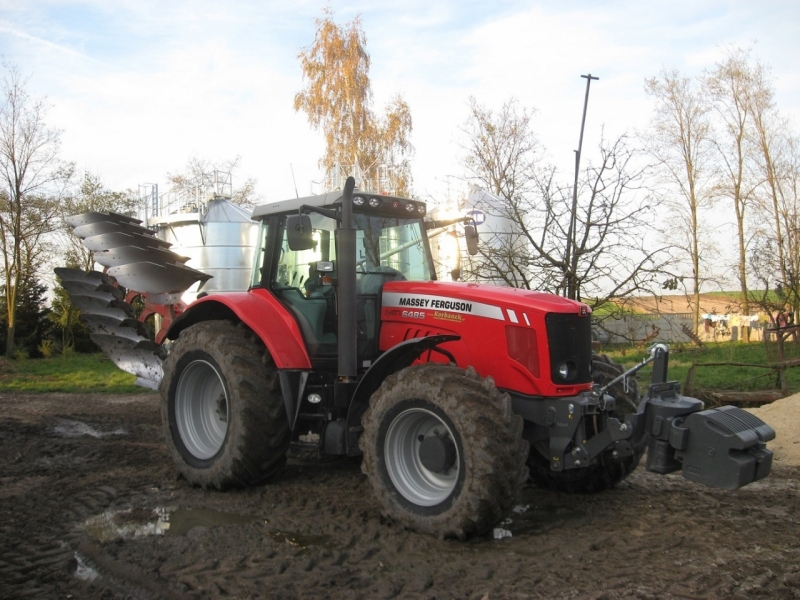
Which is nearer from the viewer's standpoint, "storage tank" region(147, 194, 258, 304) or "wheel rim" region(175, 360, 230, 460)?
"wheel rim" region(175, 360, 230, 460)

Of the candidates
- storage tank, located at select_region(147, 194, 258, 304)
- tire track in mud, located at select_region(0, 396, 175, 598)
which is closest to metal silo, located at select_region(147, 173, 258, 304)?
storage tank, located at select_region(147, 194, 258, 304)

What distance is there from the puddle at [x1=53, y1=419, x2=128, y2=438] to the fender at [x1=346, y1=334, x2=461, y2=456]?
4306mm

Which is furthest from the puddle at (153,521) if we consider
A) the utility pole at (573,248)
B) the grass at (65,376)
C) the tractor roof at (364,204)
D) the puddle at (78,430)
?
the grass at (65,376)

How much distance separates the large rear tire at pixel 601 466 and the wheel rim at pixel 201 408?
2685 mm

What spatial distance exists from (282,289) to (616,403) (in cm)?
276

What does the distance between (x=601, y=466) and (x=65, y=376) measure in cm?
1364

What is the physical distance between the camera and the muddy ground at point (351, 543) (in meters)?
3.82

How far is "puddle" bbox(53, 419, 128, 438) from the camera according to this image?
28.0 feet

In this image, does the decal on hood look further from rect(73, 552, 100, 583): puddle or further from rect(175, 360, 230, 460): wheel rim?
rect(73, 552, 100, 583): puddle

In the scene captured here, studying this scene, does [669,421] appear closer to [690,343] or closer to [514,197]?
[514,197]

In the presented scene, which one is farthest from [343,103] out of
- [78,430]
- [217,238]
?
[78,430]

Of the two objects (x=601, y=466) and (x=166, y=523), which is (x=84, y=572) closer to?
(x=166, y=523)

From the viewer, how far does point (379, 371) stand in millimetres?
5258

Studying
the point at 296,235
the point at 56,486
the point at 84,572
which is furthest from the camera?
the point at 56,486
